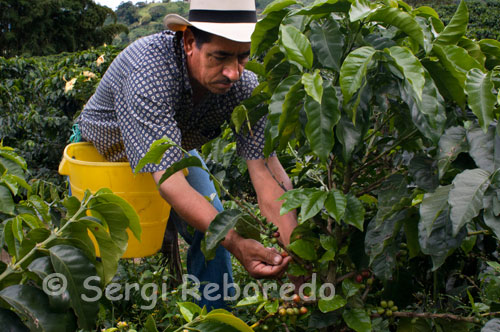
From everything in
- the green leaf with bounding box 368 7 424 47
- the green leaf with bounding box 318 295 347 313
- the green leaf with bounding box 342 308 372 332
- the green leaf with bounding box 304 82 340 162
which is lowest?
the green leaf with bounding box 342 308 372 332

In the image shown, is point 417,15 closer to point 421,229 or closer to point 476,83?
point 476,83

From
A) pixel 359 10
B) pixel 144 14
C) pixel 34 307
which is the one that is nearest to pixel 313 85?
pixel 359 10

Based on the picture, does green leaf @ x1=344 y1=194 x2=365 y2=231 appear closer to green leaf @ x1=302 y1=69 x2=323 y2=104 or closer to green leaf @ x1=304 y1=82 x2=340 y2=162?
green leaf @ x1=304 y1=82 x2=340 y2=162

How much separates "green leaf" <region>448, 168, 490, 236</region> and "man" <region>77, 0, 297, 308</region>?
67 centimetres

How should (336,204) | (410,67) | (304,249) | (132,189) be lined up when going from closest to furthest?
(410,67) → (336,204) → (304,249) → (132,189)

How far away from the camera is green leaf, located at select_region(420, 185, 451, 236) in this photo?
3.80 feet

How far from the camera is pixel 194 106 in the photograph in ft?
7.80

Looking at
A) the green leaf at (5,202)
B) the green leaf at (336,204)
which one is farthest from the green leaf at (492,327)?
the green leaf at (5,202)

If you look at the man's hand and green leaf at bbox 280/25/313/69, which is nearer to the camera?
green leaf at bbox 280/25/313/69

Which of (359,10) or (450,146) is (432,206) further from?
(359,10)

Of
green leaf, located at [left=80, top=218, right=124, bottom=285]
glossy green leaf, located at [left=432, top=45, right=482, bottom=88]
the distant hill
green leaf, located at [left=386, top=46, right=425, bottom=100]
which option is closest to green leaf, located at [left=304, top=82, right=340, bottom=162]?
green leaf, located at [left=386, top=46, right=425, bottom=100]

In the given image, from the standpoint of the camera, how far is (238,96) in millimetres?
2418

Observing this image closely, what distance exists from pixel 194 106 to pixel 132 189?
453 millimetres

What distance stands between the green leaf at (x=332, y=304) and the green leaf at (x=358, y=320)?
0.04m
